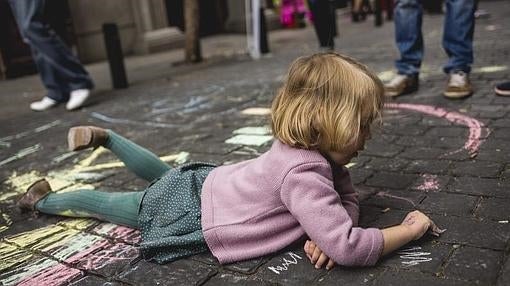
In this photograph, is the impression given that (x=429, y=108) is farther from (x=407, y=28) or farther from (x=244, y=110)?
(x=244, y=110)

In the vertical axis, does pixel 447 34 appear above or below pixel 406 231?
above

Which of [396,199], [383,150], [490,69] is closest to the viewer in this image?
[396,199]

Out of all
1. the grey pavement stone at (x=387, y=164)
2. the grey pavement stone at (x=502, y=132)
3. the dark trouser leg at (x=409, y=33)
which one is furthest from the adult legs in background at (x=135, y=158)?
the dark trouser leg at (x=409, y=33)

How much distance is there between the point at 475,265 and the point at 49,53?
418 cm

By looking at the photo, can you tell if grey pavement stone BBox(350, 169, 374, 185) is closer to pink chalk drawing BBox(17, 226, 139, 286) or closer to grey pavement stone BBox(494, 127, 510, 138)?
grey pavement stone BBox(494, 127, 510, 138)

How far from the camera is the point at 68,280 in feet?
5.69

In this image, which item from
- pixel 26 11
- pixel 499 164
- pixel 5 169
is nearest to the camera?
pixel 499 164

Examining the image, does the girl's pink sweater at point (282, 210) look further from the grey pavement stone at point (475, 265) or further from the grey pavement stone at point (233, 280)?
the grey pavement stone at point (475, 265)

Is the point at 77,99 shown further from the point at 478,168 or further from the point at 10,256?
the point at 478,168

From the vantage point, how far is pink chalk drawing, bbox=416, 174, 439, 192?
214cm

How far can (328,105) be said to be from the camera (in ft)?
5.31

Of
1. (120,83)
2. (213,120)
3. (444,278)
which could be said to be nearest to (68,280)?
(444,278)

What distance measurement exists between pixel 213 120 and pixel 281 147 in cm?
217

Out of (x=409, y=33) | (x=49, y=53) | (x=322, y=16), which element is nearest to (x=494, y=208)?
(x=409, y=33)
